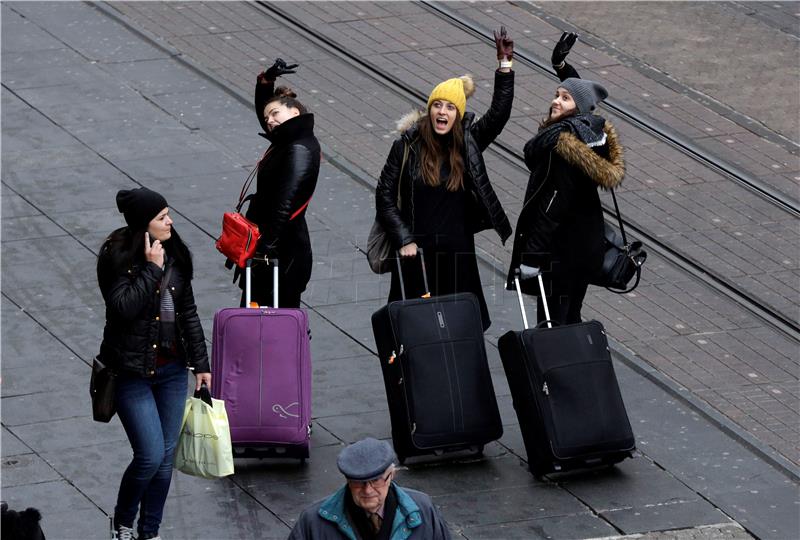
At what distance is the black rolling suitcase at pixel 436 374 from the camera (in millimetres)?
8984

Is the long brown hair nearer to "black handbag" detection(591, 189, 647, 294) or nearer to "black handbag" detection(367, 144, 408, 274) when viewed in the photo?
"black handbag" detection(367, 144, 408, 274)

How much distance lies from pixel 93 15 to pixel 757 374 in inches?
332

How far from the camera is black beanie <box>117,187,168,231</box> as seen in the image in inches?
304

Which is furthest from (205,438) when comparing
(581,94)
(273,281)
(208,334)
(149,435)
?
(581,94)

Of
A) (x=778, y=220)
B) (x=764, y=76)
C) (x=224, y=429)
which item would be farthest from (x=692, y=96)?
(x=224, y=429)

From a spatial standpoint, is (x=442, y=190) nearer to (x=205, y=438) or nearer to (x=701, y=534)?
(x=205, y=438)

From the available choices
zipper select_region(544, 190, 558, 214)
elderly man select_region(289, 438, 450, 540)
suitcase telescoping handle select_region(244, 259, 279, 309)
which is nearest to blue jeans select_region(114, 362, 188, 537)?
suitcase telescoping handle select_region(244, 259, 279, 309)

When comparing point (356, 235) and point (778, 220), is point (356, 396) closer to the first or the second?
→ point (356, 235)

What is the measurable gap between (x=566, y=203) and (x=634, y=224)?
348 cm

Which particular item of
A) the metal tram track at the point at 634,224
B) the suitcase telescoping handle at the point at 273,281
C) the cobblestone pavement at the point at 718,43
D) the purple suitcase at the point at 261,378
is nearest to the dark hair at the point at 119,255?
the purple suitcase at the point at 261,378

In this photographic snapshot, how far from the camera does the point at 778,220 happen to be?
1286 cm

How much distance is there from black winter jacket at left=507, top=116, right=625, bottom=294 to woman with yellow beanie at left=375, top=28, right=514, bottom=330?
0.62ft

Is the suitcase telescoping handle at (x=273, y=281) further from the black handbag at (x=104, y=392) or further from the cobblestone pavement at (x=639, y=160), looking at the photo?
the cobblestone pavement at (x=639, y=160)

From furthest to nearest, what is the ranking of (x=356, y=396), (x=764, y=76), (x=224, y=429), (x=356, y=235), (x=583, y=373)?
(x=764, y=76) → (x=356, y=235) → (x=356, y=396) → (x=583, y=373) → (x=224, y=429)
